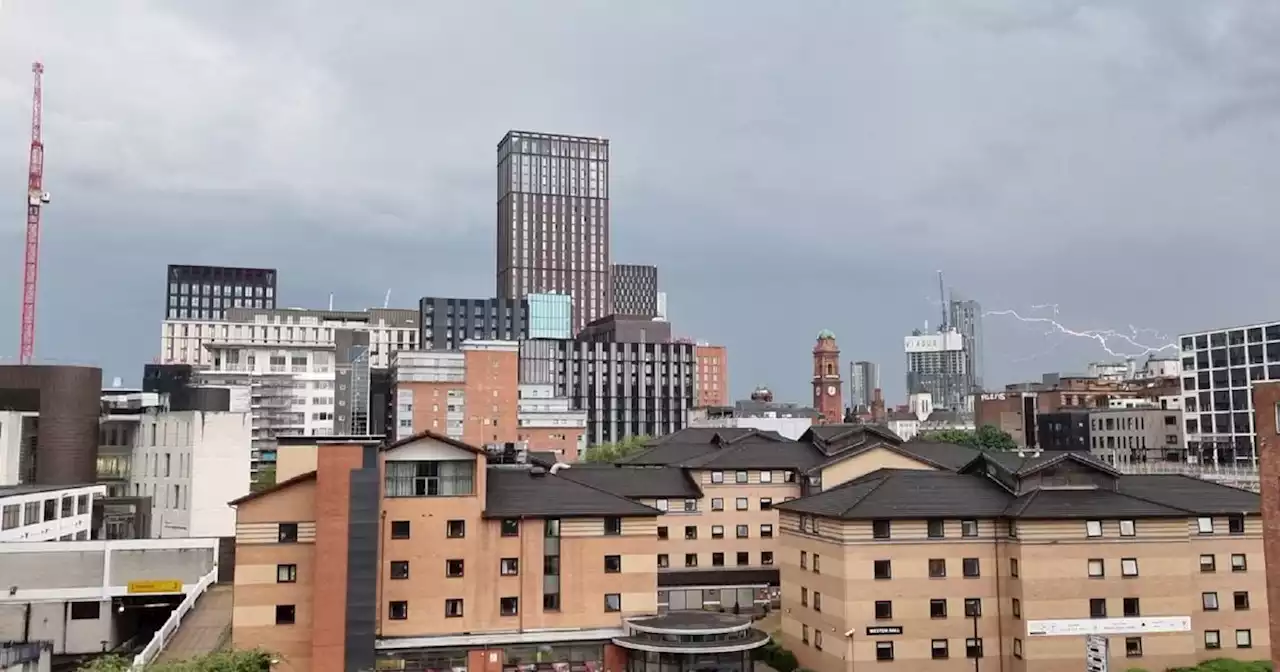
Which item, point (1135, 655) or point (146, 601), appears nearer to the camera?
point (1135, 655)

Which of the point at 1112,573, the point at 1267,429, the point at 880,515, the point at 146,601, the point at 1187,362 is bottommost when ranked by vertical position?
the point at 146,601

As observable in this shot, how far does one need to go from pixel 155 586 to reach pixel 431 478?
3206 cm

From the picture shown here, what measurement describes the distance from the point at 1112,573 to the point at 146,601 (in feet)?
213

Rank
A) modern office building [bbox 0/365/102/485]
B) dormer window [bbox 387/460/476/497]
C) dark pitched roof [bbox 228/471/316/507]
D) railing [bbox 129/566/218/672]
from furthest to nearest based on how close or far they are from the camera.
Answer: modern office building [bbox 0/365/102/485] < dormer window [bbox 387/460/476/497] < railing [bbox 129/566/218/672] < dark pitched roof [bbox 228/471/316/507]

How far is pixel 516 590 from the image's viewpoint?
173ft

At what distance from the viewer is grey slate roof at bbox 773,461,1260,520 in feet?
173

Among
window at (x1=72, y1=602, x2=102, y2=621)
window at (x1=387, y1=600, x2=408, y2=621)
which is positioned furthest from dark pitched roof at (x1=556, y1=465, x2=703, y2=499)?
window at (x1=72, y1=602, x2=102, y2=621)

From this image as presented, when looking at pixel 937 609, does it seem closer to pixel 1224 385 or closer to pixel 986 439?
pixel 1224 385

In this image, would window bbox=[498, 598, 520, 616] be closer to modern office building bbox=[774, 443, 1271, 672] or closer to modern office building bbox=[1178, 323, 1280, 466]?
modern office building bbox=[774, 443, 1271, 672]

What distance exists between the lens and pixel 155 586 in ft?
235

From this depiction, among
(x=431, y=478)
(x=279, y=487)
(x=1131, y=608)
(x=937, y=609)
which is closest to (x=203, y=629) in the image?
(x=279, y=487)

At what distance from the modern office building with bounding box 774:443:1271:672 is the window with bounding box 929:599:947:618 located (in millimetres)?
71

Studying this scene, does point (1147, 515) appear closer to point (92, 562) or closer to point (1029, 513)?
point (1029, 513)

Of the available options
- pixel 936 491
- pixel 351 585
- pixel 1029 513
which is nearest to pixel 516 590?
pixel 351 585
